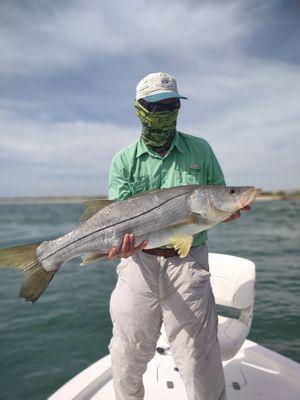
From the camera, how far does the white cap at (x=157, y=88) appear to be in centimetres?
375

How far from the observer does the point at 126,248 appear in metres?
3.61

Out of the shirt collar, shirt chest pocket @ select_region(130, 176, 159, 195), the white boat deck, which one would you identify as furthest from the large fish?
the white boat deck

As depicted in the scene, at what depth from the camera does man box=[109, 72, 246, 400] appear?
3670mm

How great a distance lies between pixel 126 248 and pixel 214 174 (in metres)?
1.15

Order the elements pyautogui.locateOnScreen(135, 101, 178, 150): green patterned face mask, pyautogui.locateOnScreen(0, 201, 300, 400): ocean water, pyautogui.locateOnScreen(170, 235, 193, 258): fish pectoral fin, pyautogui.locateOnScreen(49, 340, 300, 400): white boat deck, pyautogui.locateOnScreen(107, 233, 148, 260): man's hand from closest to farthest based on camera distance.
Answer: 1. pyautogui.locateOnScreen(170, 235, 193, 258): fish pectoral fin
2. pyautogui.locateOnScreen(107, 233, 148, 260): man's hand
3. pyautogui.locateOnScreen(135, 101, 178, 150): green patterned face mask
4. pyautogui.locateOnScreen(49, 340, 300, 400): white boat deck
5. pyautogui.locateOnScreen(0, 201, 300, 400): ocean water

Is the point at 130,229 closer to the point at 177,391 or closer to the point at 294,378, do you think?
the point at 177,391

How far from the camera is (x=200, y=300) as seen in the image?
370 cm

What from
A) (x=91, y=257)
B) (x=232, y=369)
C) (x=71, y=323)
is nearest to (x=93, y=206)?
(x=91, y=257)

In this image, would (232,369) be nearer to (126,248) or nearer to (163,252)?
(163,252)

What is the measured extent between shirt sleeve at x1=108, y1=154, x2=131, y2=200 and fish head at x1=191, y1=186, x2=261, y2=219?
0.72m

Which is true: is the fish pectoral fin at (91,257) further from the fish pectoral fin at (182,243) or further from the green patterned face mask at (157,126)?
the green patterned face mask at (157,126)

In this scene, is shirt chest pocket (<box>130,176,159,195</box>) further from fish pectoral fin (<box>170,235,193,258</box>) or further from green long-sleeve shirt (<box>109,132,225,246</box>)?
fish pectoral fin (<box>170,235,193,258</box>)

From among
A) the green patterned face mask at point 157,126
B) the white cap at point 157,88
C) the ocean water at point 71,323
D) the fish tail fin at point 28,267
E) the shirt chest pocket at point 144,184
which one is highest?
the white cap at point 157,88

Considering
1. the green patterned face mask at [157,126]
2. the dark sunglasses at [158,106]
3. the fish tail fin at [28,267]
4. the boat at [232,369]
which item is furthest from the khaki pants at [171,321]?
the dark sunglasses at [158,106]
